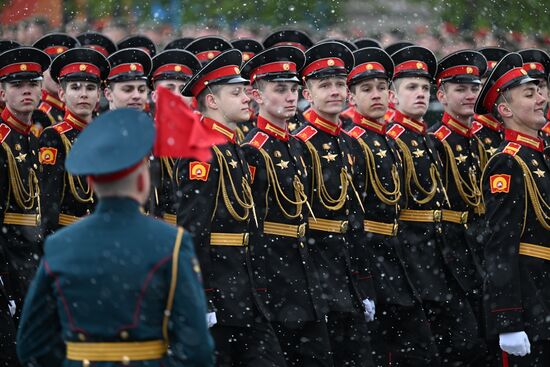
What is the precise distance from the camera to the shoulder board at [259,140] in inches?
385

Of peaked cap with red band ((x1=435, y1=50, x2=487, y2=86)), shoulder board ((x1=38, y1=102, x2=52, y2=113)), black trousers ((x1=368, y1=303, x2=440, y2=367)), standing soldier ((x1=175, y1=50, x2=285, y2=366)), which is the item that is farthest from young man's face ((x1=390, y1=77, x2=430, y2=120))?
shoulder board ((x1=38, y1=102, x2=52, y2=113))

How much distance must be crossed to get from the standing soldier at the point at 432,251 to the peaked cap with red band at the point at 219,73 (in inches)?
68.1

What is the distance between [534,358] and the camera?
29.8 feet

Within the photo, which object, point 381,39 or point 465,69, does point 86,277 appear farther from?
point 381,39

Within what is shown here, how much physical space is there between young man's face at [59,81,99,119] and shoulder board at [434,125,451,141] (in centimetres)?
238

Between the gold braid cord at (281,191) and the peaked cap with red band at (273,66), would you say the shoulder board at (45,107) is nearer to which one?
the peaked cap with red band at (273,66)

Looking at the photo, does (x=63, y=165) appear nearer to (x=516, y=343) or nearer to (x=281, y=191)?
(x=281, y=191)

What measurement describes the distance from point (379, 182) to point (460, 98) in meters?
1.27

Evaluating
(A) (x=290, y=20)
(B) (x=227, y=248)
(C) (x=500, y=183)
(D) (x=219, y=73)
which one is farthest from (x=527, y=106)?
(A) (x=290, y=20)

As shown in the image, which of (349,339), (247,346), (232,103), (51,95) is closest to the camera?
(247,346)

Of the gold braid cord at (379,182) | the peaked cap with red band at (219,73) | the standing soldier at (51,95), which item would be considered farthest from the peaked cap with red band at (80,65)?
the gold braid cord at (379,182)

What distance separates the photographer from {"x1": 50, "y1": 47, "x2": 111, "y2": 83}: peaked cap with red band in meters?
11.2

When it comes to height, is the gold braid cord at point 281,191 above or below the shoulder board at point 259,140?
below

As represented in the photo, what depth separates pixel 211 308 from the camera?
887 centimetres
